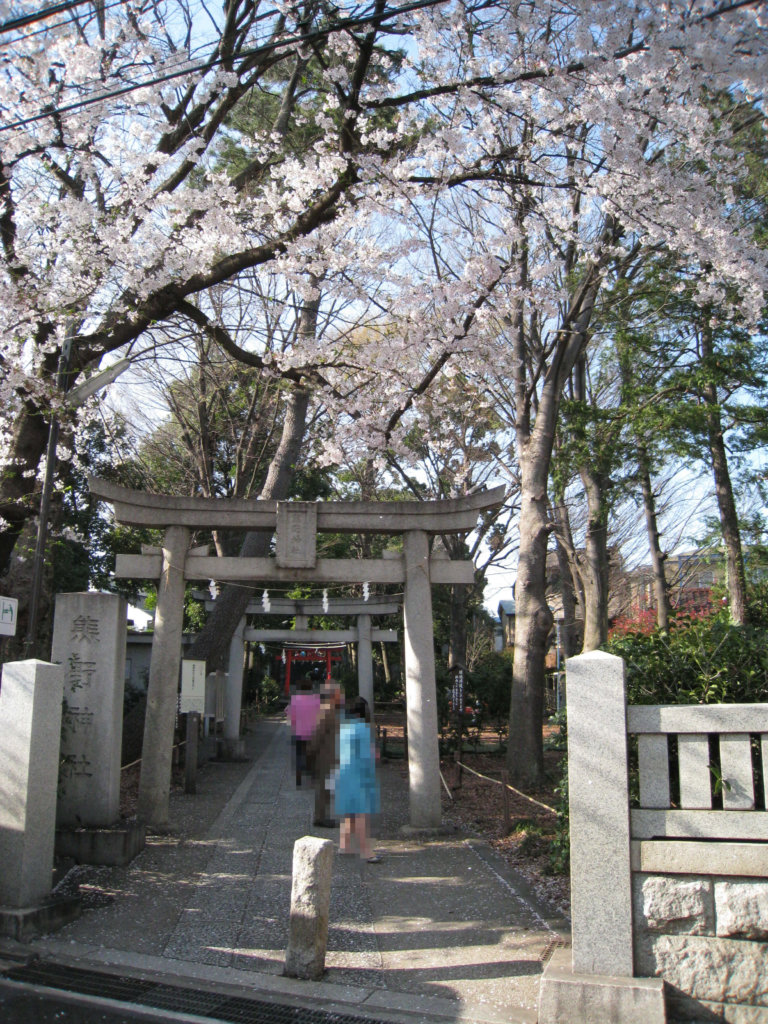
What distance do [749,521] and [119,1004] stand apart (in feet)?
48.6

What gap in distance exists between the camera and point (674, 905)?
4410 mm

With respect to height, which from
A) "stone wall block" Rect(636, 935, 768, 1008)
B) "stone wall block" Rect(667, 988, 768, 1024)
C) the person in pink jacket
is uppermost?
the person in pink jacket

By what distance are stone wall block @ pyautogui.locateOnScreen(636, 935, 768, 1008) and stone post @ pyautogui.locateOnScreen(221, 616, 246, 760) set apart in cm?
1421

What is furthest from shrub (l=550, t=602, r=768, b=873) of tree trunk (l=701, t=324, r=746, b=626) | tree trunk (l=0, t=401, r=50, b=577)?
tree trunk (l=701, t=324, r=746, b=626)

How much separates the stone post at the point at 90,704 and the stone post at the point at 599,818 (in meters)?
5.55

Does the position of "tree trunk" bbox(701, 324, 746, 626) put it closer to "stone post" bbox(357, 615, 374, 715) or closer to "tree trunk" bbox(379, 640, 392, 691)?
"stone post" bbox(357, 615, 374, 715)

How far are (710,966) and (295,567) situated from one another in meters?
6.34

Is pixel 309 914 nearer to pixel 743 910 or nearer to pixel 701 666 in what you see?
pixel 743 910

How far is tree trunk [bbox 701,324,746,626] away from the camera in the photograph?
12.9 meters

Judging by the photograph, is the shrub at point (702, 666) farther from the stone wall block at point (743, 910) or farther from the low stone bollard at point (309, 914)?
the low stone bollard at point (309, 914)

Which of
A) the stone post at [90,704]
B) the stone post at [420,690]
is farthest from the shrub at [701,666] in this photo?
the stone post at [90,704]

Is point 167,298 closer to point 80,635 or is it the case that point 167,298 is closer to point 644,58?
point 80,635

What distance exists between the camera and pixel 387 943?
5.79 metres

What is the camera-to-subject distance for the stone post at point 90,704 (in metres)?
8.23
